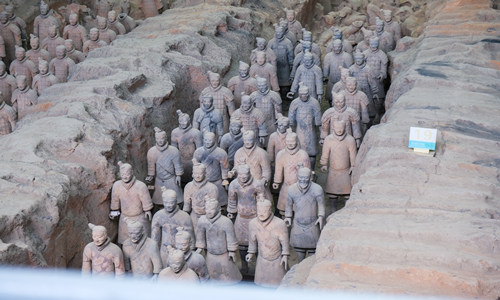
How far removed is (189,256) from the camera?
4824 millimetres

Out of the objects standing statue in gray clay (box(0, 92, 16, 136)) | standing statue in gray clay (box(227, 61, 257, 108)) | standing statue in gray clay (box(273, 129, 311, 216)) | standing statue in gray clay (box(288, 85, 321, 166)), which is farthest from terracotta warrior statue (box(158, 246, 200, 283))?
standing statue in gray clay (box(0, 92, 16, 136))

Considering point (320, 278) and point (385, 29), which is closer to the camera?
point (320, 278)

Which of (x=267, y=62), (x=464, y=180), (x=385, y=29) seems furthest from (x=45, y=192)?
(x=385, y=29)

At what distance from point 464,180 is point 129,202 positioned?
304 centimetres

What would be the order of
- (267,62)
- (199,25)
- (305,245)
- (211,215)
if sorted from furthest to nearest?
(199,25) < (267,62) < (305,245) < (211,215)

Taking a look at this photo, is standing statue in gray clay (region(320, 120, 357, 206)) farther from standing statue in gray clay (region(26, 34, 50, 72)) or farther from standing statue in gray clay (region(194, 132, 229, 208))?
standing statue in gray clay (region(26, 34, 50, 72))

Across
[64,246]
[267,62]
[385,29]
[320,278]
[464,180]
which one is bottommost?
[64,246]

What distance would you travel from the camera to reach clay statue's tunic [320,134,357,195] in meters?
6.62

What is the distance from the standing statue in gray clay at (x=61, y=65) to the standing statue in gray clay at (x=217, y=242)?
4847 millimetres

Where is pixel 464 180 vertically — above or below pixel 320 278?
above

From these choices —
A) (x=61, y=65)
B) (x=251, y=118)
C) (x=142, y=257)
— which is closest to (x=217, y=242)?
(x=142, y=257)

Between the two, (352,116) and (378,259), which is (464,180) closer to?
(378,259)

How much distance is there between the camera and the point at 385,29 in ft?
34.0

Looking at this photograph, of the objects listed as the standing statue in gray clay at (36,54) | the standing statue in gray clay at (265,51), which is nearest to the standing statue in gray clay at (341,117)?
the standing statue in gray clay at (265,51)
